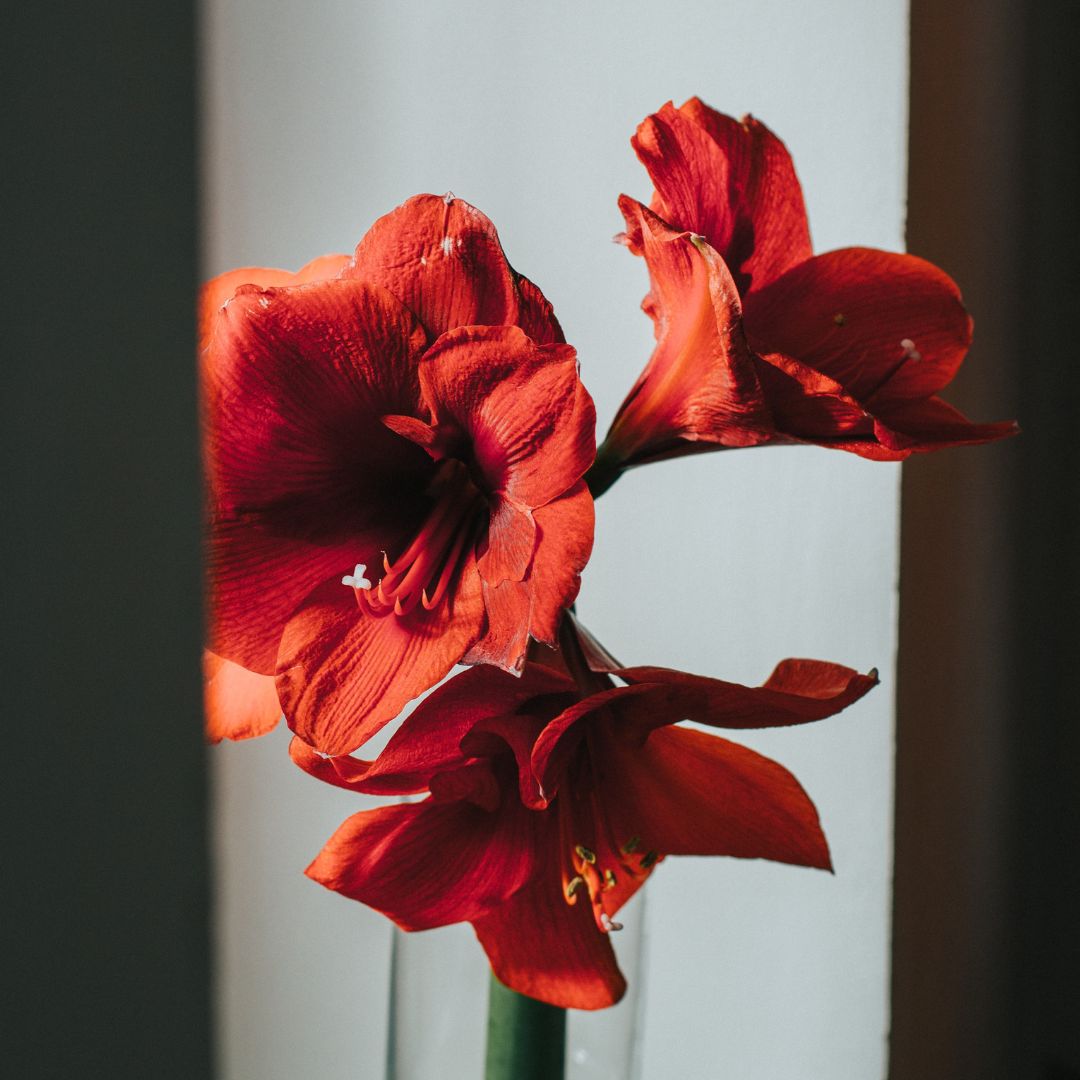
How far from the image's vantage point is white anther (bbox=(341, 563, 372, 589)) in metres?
0.40

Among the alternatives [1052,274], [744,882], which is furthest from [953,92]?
[744,882]

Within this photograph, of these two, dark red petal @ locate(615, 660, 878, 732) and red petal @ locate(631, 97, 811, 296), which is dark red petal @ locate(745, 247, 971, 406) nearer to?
red petal @ locate(631, 97, 811, 296)

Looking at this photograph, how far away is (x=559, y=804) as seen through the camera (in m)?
0.44

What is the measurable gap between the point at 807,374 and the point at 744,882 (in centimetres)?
48

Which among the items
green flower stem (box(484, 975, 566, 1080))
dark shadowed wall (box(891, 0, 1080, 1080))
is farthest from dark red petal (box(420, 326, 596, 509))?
dark shadowed wall (box(891, 0, 1080, 1080))

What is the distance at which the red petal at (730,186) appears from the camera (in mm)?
438

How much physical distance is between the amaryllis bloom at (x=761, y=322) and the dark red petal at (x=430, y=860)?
150 mm

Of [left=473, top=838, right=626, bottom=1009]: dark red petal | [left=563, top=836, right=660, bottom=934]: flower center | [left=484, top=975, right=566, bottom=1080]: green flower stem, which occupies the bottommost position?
[left=484, top=975, right=566, bottom=1080]: green flower stem

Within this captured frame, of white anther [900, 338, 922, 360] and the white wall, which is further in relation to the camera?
the white wall

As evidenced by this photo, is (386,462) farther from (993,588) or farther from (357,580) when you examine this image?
(993,588)

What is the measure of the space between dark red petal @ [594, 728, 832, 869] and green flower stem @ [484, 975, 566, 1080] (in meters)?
0.09

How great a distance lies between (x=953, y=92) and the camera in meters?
0.84

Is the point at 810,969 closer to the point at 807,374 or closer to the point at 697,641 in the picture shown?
the point at 697,641

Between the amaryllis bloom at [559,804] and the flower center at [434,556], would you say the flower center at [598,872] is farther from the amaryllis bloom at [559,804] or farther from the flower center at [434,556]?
the flower center at [434,556]
